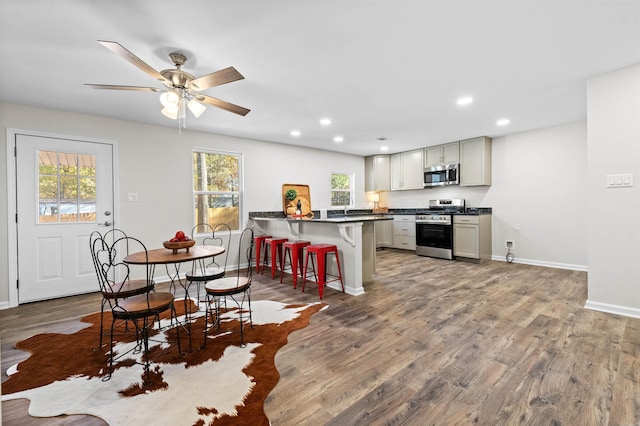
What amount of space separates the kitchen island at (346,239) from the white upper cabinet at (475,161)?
9.30 feet

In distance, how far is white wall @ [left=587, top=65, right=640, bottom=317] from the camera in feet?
9.12

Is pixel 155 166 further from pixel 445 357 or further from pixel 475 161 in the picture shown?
pixel 475 161

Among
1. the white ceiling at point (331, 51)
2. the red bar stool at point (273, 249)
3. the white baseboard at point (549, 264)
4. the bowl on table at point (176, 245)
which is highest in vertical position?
the white ceiling at point (331, 51)

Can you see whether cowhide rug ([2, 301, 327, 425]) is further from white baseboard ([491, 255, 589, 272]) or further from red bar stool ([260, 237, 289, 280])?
white baseboard ([491, 255, 589, 272])

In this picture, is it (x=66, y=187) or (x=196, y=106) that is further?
(x=66, y=187)

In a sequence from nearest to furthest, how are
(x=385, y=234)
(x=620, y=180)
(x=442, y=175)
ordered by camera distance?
(x=620, y=180) < (x=442, y=175) < (x=385, y=234)

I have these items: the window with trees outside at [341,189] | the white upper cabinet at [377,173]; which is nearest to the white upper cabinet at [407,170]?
the white upper cabinet at [377,173]

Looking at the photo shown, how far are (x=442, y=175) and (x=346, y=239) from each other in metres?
3.50

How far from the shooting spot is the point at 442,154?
19.9ft

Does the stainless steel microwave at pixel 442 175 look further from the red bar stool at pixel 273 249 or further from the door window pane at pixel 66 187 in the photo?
the door window pane at pixel 66 187

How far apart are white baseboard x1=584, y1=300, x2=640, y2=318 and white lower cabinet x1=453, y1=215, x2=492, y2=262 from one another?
89.5 inches

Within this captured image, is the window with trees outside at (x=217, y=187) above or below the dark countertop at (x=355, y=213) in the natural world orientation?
above

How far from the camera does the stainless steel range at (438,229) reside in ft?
18.8

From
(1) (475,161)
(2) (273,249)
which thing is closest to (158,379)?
(2) (273,249)
